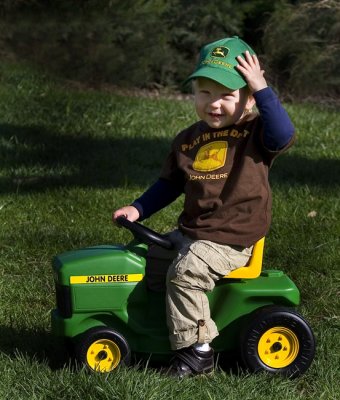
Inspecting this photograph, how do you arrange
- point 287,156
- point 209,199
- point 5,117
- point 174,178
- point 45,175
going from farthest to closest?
1. point 5,117
2. point 287,156
3. point 45,175
4. point 174,178
5. point 209,199

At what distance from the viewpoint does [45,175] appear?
21.2 ft


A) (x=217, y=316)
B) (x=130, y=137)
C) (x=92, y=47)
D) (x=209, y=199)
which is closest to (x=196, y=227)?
(x=209, y=199)

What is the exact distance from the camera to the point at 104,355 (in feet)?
11.5

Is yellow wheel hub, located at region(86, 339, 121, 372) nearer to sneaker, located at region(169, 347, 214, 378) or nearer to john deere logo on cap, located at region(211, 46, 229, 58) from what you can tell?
sneaker, located at region(169, 347, 214, 378)

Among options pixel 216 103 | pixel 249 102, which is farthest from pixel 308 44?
pixel 216 103

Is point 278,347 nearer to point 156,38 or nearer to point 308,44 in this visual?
point 156,38

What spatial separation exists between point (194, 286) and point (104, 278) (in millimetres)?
357

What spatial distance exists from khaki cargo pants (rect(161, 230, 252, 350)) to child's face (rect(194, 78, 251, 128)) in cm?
47

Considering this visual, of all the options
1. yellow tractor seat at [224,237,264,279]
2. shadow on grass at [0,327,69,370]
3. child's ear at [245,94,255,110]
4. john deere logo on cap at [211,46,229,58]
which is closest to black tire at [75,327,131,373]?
shadow on grass at [0,327,69,370]

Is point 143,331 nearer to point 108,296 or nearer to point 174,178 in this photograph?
point 108,296

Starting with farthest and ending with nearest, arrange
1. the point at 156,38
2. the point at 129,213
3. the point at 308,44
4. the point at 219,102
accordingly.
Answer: the point at 308,44
the point at 156,38
the point at 129,213
the point at 219,102

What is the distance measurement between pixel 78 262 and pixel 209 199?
56 centimetres

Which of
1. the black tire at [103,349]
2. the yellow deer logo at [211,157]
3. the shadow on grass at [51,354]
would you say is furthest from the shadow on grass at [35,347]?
the yellow deer logo at [211,157]

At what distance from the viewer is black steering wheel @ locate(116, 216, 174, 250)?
3.45 metres
